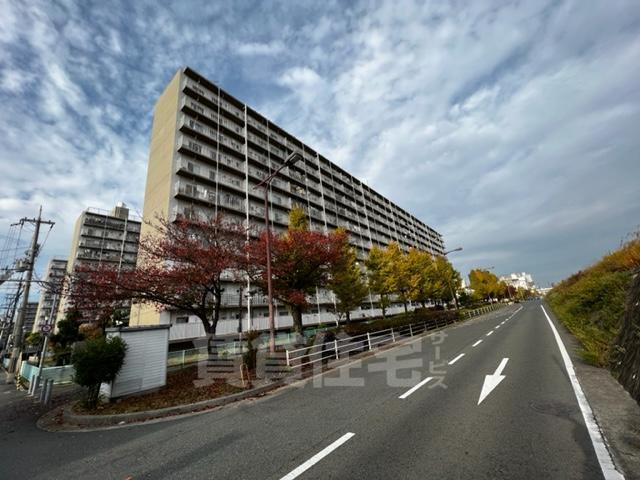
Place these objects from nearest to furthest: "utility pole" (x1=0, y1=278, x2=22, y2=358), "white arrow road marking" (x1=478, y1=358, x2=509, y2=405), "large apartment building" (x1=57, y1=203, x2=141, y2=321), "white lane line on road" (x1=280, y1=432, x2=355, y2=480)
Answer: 1. "white lane line on road" (x1=280, y1=432, x2=355, y2=480)
2. "white arrow road marking" (x1=478, y1=358, x2=509, y2=405)
3. "utility pole" (x1=0, y1=278, x2=22, y2=358)
4. "large apartment building" (x1=57, y1=203, x2=141, y2=321)

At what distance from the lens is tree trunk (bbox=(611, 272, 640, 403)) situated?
545 cm

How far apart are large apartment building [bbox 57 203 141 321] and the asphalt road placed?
2133 inches

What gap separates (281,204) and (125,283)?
27.4 meters

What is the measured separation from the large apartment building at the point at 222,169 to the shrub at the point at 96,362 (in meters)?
17.2

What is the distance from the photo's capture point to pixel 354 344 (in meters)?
13.1

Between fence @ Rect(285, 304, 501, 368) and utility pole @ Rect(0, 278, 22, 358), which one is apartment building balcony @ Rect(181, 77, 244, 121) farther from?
fence @ Rect(285, 304, 501, 368)

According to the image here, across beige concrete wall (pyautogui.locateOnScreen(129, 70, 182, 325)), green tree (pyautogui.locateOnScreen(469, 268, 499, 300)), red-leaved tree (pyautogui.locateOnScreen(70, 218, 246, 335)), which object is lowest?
red-leaved tree (pyautogui.locateOnScreen(70, 218, 246, 335))

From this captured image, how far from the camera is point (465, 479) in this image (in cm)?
319

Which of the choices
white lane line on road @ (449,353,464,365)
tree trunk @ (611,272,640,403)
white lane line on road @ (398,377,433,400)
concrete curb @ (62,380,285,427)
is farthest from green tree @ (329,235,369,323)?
tree trunk @ (611,272,640,403)

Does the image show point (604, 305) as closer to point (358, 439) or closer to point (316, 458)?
point (358, 439)

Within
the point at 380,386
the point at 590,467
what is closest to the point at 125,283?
the point at 380,386

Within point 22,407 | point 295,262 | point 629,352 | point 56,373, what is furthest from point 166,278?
point 629,352

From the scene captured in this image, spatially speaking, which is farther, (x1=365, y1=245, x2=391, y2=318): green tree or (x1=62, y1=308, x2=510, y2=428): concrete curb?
(x1=365, y1=245, x2=391, y2=318): green tree

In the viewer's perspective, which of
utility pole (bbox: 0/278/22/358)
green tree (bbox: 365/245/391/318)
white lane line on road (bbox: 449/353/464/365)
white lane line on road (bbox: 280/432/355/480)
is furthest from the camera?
green tree (bbox: 365/245/391/318)
